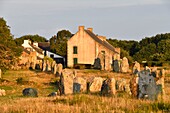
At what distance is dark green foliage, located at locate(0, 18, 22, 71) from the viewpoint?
50.0 meters

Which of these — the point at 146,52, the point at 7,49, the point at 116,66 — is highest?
the point at 146,52

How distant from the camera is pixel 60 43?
98188 mm

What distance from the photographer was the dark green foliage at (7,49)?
164ft

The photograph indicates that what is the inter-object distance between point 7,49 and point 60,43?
151ft

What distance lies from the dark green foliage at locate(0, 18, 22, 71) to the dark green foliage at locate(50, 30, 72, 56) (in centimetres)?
3285

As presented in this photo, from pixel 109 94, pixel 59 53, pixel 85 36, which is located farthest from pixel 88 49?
pixel 109 94

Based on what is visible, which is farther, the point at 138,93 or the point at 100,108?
the point at 138,93

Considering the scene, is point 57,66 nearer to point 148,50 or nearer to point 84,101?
point 84,101

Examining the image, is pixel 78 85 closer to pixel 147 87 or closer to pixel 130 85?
pixel 130 85

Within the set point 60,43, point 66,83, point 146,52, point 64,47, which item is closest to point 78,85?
point 66,83

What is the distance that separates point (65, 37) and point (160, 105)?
9440cm

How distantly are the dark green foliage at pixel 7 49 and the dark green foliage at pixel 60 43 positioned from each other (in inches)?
1293

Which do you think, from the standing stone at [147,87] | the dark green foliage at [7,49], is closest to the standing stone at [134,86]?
the standing stone at [147,87]

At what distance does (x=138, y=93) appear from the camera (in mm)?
18266
